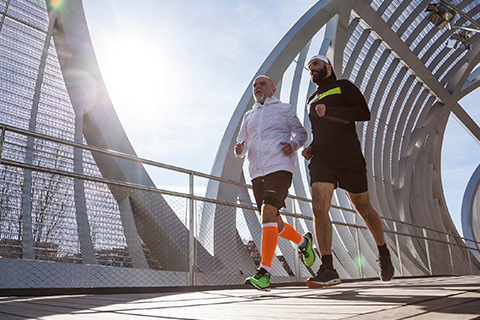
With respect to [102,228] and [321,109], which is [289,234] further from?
[102,228]

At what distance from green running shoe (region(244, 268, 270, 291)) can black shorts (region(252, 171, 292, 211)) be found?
1.79 feet

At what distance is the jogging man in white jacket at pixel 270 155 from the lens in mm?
3076

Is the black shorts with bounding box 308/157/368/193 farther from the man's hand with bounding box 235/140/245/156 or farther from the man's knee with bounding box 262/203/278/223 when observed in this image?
the man's hand with bounding box 235/140/245/156

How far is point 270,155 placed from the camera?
3.31 metres

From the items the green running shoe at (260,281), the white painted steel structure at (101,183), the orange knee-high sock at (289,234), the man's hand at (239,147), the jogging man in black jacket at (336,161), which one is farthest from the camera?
the white painted steel structure at (101,183)

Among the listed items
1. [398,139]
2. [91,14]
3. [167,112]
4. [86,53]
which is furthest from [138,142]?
[398,139]

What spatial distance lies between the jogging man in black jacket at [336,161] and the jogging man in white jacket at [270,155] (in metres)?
0.20

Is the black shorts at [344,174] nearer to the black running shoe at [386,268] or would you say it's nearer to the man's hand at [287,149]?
the man's hand at [287,149]

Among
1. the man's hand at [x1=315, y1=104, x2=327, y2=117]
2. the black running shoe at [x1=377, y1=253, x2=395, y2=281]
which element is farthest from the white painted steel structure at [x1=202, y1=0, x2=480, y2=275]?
the man's hand at [x1=315, y1=104, x2=327, y2=117]

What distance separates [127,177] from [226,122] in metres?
3.39

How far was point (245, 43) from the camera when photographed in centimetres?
891

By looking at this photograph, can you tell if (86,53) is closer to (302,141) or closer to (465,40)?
(302,141)

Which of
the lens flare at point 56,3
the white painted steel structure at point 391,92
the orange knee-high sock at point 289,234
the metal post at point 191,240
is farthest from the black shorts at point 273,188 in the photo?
the lens flare at point 56,3

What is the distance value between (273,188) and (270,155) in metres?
0.30
